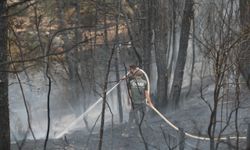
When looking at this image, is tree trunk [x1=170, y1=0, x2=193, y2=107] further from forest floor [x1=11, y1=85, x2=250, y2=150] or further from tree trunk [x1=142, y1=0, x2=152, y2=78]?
forest floor [x1=11, y1=85, x2=250, y2=150]

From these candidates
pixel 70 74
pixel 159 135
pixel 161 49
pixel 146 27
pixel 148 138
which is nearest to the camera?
pixel 148 138

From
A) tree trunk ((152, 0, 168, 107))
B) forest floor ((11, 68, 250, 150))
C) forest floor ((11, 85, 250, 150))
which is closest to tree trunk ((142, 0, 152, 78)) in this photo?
tree trunk ((152, 0, 168, 107))

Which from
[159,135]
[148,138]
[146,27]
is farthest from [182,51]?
[148,138]

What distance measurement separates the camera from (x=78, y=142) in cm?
1466

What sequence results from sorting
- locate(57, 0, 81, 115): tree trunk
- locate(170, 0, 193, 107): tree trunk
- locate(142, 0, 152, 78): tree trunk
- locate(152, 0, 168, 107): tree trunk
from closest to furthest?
1. locate(170, 0, 193, 107): tree trunk
2. locate(142, 0, 152, 78): tree trunk
3. locate(152, 0, 168, 107): tree trunk
4. locate(57, 0, 81, 115): tree trunk

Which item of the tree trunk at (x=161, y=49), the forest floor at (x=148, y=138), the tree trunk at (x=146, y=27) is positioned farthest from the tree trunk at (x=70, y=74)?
the forest floor at (x=148, y=138)

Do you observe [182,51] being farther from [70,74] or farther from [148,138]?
[70,74]

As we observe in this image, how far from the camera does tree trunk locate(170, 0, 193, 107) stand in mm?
19828

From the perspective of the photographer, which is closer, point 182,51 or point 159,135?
point 159,135

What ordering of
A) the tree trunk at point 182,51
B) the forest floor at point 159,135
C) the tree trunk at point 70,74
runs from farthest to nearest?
the tree trunk at point 70,74 → the tree trunk at point 182,51 → the forest floor at point 159,135

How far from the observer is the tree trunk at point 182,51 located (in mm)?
19828

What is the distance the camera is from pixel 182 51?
20734mm

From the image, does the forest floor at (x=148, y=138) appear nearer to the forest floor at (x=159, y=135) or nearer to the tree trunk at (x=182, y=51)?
the forest floor at (x=159, y=135)

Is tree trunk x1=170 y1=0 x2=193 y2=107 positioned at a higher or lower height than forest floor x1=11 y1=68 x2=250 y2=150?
higher
